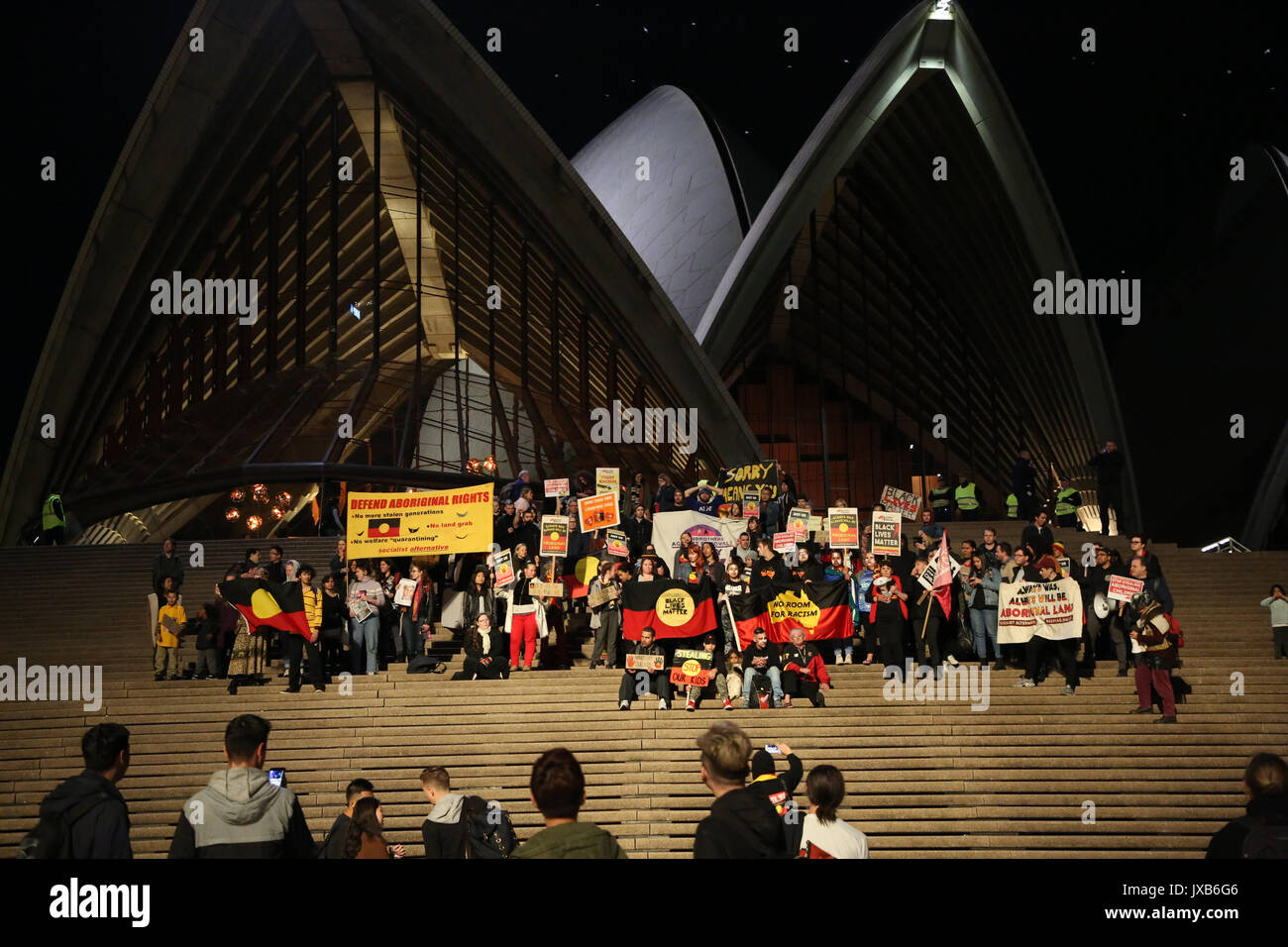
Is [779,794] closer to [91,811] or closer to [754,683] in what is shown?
[91,811]

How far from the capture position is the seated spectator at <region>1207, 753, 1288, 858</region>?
4715mm

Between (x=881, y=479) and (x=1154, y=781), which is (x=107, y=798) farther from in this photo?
(x=881, y=479)

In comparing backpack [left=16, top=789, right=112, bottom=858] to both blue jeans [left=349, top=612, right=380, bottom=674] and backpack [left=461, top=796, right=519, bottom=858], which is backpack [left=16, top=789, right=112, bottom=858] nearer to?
backpack [left=461, top=796, right=519, bottom=858]

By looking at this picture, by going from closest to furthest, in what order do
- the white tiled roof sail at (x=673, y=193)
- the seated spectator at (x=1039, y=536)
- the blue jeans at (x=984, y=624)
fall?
the blue jeans at (x=984, y=624) < the seated spectator at (x=1039, y=536) < the white tiled roof sail at (x=673, y=193)

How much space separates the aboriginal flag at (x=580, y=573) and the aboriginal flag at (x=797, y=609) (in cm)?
256

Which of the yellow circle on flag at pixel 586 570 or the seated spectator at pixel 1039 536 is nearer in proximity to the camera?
the yellow circle on flag at pixel 586 570

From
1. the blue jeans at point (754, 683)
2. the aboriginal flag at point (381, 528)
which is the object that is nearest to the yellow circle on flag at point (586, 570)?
the aboriginal flag at point (381, 528)

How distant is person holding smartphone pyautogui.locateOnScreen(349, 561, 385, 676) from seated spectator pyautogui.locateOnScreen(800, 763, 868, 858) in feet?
30.7

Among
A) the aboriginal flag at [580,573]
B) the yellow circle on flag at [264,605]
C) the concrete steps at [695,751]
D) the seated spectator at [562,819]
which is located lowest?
the concrete steps at [695,751]

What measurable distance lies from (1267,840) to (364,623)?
36.5 feet

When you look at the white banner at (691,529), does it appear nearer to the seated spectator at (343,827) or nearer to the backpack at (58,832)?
the seated spectator at (343,827)

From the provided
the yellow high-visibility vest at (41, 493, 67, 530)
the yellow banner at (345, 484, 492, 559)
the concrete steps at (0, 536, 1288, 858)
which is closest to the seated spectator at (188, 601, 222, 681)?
the concrete steps at (0, 536, 1288, 858)

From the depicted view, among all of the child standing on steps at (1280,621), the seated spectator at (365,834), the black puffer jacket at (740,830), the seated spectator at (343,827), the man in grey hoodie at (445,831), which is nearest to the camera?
the black puffer jacket at (740,830)

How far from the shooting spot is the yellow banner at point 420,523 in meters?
16.1
